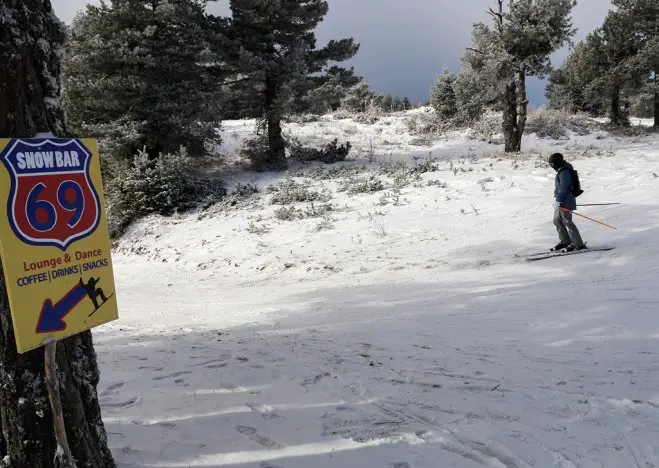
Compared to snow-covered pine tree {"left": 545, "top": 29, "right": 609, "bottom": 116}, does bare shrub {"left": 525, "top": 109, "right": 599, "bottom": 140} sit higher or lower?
lower

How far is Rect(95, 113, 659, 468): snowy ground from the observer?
3.46 metres

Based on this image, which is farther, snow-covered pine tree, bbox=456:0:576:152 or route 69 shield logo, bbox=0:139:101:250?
snow-covered pine tree, bbox=456:0:576:152

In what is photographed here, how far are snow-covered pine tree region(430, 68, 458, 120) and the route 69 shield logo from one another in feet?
86.2

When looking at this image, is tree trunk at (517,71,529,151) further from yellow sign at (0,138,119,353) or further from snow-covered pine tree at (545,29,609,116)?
yellow sign at (0,138,119,353)

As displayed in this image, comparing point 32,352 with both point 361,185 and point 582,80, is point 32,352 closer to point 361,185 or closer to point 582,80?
point 361,185

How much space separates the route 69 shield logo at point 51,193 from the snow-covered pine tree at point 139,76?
13.5m

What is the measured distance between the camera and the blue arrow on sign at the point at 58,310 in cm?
231

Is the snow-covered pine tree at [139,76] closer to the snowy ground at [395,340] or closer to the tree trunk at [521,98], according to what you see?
the snowy ground at [395,340]

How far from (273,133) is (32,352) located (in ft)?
56.0

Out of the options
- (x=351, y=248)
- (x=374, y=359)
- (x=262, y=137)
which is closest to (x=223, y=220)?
(x=351, y=248)

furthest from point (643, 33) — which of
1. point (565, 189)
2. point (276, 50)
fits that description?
point (565, 189)

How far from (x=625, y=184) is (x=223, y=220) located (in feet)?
36.0

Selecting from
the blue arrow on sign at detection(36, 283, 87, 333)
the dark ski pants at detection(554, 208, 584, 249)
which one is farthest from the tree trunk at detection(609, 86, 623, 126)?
the blue arrow on sign at detection(36, 283, 87, 333)

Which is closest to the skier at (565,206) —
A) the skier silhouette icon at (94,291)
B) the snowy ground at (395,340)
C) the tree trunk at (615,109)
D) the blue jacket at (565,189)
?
the blue jacket at (565,189)
